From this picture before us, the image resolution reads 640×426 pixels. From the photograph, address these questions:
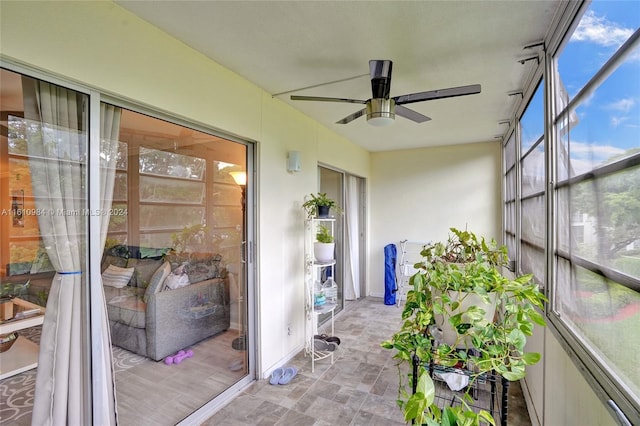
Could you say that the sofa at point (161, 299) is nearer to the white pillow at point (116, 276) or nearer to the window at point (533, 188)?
the white pillow at point (116, 276)

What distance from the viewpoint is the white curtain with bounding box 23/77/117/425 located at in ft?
4.64

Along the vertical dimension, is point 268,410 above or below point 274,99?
below

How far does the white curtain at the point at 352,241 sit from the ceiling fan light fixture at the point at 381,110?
2591 millimetres

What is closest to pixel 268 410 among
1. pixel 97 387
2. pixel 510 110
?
pixel 97 387

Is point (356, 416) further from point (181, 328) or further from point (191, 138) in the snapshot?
point (191, 138)

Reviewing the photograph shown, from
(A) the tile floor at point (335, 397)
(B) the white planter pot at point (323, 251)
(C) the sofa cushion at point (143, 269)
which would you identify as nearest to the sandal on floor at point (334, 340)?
(A) the tile floor at point (335, 397)

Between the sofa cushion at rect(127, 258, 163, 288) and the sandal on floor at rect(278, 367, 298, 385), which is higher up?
the sofa cushion at rect(127, 258, 163, 288)

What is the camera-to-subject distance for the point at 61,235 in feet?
4.85

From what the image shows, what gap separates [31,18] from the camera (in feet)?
4.25

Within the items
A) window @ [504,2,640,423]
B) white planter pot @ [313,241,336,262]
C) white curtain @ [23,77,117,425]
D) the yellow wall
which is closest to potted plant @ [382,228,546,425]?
window @ [504,2,640,423]

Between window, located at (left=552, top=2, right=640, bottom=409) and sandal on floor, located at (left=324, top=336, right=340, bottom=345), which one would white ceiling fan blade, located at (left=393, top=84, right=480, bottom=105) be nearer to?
window, located at (left=552, top=2, right=640, bottom=409)

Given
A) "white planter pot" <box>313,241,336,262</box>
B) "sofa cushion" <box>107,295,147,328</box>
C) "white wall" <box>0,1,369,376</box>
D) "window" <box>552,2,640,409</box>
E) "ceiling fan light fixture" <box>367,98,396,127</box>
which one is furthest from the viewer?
"white planter pot" <box>313,241,336,262</box>

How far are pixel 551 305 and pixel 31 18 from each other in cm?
300

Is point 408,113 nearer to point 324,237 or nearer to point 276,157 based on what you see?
point 276,157
